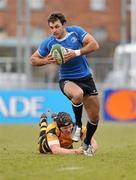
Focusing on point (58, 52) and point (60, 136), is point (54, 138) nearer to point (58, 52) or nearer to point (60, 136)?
point (60, 136)

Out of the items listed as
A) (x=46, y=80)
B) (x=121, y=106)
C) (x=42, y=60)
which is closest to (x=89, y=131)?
(x=42, y=60)

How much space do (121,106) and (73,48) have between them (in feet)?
57.5

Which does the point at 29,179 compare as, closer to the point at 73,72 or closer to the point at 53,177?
the point at 53,177

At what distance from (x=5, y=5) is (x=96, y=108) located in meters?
45.6

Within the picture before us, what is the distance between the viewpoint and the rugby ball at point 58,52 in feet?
42.0

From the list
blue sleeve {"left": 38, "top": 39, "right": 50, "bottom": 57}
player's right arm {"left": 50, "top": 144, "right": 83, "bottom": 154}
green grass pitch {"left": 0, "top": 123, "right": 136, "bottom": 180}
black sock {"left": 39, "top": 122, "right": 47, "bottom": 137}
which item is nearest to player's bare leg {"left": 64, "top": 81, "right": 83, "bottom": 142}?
player's right arm {"left": 50, "top": 144, "right": 83, "bottom": 154}

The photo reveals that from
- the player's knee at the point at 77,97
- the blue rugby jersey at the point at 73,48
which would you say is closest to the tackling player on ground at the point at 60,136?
the player's knee at the point at 77,97

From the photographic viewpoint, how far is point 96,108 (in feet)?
43.9

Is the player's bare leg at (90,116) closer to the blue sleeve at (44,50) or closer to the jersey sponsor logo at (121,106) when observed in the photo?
the blue sleeve at (44,50)

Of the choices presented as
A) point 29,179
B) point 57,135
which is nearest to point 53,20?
point 57,135

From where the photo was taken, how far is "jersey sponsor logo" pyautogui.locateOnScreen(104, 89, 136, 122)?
3044 cm

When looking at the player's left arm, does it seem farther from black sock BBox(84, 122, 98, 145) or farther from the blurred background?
the blurred background

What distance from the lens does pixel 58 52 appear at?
42.1 feet

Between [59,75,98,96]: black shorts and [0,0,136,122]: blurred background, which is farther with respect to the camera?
[0,0,136,122]: blurred background
